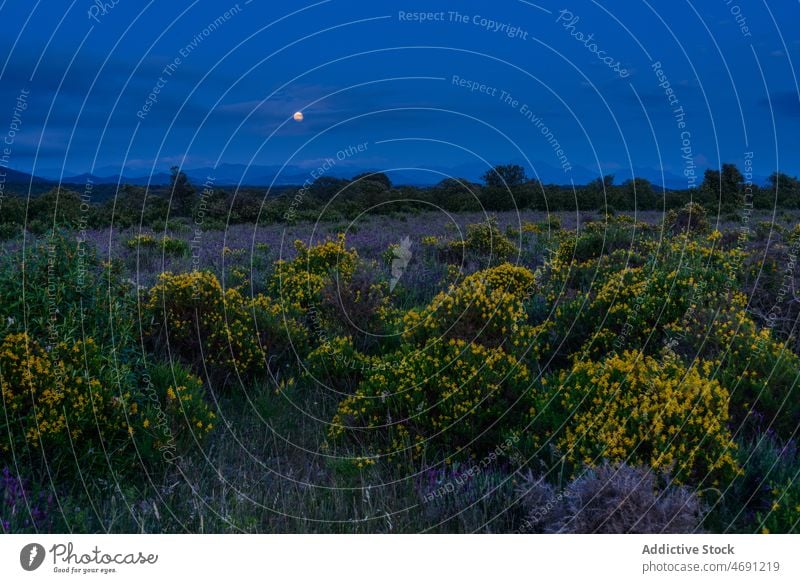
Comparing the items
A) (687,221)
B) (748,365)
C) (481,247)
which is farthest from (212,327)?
(687,221)

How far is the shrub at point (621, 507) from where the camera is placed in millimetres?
3826

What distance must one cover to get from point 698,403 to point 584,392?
33.0 inches

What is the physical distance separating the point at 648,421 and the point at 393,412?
218 centimetres

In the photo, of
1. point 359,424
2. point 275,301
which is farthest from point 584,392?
point 275,301

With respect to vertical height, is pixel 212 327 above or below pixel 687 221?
below

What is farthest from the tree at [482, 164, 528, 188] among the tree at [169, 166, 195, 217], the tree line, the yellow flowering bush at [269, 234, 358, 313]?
the yellow flowering bush at [269, 234, 358, 313]

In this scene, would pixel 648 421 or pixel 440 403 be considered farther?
pixel 440 403

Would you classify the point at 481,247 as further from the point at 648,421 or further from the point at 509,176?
the point at 509,176

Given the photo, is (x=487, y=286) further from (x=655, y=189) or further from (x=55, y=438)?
(x=655, y=189)

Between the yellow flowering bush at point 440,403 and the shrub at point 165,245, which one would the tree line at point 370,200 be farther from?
the yellow flowering bush at point 440,403

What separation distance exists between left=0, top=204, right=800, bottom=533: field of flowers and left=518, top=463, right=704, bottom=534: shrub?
0.05 ft

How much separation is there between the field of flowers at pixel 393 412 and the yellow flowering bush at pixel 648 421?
0.06 feet

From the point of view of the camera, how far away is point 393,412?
5543mm
